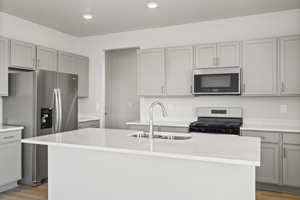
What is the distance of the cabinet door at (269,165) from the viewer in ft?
10.6

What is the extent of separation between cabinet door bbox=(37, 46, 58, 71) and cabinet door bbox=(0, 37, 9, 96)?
533mm

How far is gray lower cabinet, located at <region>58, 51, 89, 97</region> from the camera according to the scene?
4.49 m

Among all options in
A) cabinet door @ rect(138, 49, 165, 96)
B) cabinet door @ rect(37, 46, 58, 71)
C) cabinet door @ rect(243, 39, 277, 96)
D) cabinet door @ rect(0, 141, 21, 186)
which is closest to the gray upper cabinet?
cabinet door @ rect(243, 39, 277, 96)

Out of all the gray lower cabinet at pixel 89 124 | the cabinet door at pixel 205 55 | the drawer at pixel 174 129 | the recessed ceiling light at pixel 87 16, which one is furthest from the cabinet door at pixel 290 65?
the gray lower cabinet at pixel 89 124

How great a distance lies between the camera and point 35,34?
4332 millimetres

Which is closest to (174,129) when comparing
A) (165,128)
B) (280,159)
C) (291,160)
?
(165,128)

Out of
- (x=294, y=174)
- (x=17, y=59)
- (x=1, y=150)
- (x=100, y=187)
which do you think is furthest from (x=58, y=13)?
(x=294, y=174)

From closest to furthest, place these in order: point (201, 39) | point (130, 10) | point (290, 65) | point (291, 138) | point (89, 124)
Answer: point (291, 138) < point (290, 65) < point (130, 10) < point (201, 39) < point (89, 124)

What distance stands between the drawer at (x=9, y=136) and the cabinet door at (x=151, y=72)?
6.56 ft

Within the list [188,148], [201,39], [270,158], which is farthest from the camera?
[201,39]

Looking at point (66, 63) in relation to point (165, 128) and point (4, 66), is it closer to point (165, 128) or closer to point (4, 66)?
point (4, 66)

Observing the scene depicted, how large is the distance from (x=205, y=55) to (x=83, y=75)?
2.47 metres

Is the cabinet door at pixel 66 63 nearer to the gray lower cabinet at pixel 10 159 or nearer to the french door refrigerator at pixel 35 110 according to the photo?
the french door refrigerator at pixel 35 110

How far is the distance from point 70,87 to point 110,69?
1675 millimetres
